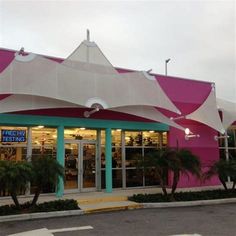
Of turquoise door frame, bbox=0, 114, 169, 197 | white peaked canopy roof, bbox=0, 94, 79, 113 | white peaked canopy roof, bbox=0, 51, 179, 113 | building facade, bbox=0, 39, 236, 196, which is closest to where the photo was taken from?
white peaked canopy roof, bbox=0, 51, 179, 113

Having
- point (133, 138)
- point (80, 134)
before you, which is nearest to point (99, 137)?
point (80, 134)

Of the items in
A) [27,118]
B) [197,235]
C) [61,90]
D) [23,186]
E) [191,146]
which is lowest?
[197,235]

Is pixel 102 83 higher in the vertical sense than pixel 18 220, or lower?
higher

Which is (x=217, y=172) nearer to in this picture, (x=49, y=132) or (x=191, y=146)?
(x=191, y=146)

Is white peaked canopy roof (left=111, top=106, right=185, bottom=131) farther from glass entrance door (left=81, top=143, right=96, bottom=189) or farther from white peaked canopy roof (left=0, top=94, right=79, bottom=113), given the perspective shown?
white peaked canopy roof (left=0, top=94, right=79, bottom=113)

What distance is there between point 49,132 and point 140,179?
5513 millimetres

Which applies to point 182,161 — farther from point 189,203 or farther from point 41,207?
point 41,207

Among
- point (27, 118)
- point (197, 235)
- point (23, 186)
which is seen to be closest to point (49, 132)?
point (27, 118)

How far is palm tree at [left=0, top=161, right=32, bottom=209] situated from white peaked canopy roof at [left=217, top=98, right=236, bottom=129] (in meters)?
12.5

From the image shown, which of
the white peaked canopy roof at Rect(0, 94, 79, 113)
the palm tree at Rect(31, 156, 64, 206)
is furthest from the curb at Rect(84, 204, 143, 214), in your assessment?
the white peaked canopy roof at Rect(0, 94, 79, 113)

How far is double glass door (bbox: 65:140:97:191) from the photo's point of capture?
52.4ft

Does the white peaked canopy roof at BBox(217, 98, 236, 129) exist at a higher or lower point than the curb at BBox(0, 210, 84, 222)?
higher

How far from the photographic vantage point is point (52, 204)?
11.9m

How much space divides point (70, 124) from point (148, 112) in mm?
3929
